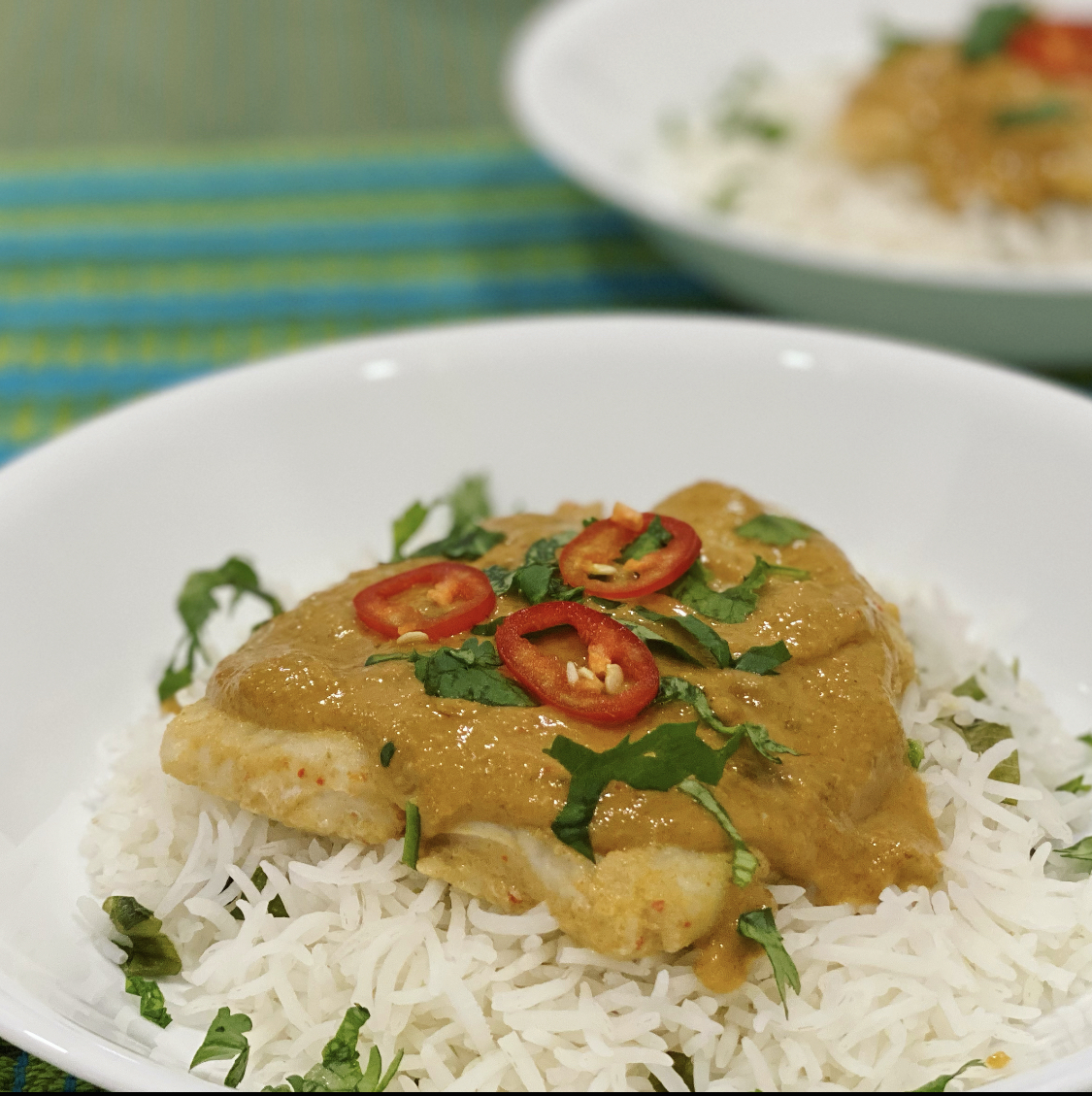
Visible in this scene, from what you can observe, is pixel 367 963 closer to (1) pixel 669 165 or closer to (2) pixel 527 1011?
(2) pixel 527 1011

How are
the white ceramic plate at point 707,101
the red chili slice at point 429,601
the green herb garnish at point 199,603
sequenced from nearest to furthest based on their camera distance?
the red chili slice at point 429,601
the green herb garnish at point 199,603
the white ceramic plate at point 707,101

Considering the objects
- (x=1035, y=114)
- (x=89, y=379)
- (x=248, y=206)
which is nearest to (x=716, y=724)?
(x=89, y=379)

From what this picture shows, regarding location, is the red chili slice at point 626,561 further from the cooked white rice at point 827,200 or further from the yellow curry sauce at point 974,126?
the yellow curry sauce at point 974,126

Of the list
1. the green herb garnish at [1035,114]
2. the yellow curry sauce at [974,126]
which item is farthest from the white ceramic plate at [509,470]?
the green herb garnish at [1035,114]

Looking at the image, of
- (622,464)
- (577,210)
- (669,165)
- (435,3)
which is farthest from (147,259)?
(435,3)

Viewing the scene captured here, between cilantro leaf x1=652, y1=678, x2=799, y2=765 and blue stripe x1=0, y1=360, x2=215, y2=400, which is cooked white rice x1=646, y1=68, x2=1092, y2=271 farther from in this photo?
cilantro leaf x1=652, y1=678, x2=799, y2=765

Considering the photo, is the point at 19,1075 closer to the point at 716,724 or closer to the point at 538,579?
the point at 538,579
